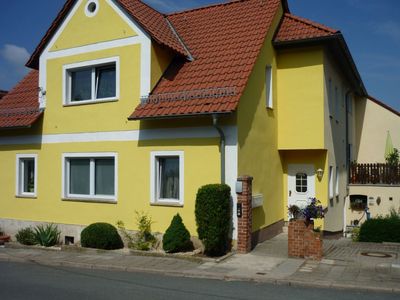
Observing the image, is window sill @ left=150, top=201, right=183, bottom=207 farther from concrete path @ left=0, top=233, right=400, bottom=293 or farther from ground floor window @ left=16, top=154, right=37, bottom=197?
ground floor window @ left=16, top=154, right=37, bottom=197

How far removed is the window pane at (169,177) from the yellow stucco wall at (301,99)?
4.11m

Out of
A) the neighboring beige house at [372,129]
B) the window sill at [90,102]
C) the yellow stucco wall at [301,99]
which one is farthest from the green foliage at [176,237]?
the neighboring beige house at [372,129]

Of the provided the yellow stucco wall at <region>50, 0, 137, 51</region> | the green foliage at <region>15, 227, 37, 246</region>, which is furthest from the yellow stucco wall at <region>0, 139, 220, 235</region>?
the yellow stucco wall at <region>50, 0, 137, 51</region>

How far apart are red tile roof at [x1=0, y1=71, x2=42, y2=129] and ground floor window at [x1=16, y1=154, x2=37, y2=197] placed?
133 centimetres

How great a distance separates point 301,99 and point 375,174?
7.68 meters

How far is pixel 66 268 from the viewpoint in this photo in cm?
1111

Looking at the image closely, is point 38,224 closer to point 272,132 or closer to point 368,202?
point 272,132

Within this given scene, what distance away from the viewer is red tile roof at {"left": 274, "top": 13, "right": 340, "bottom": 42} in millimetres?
14586

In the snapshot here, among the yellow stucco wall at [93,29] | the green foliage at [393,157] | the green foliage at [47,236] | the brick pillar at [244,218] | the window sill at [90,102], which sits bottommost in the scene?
the green foliage at [47,236]

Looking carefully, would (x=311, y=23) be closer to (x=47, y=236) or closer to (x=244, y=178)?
(x=244, y=178)

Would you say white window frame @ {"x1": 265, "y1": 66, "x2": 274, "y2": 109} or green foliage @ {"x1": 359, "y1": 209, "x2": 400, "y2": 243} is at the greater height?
white window frame @ {"x1": 265, "y1": 66, "x2": 274, "y2": 109}

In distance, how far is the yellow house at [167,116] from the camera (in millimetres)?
12688

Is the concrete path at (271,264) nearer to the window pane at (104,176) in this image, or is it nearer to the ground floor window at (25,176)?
the window pane at (104,176)

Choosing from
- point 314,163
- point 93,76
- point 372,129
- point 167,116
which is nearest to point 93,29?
point 93,76
